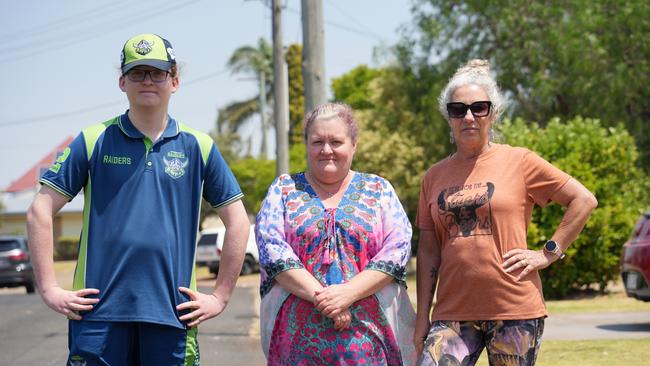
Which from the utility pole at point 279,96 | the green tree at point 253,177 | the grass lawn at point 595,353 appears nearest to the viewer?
the grass lawn at point 595,353

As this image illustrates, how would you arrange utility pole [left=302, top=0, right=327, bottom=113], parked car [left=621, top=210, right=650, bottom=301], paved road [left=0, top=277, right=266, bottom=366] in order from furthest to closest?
parked car [left=621, top=210, right=650, bottom=301] < utility pole [left=302, top=0, right=327, bottom=113] < paved road [left=0, top=277, right=266, bottom=366]

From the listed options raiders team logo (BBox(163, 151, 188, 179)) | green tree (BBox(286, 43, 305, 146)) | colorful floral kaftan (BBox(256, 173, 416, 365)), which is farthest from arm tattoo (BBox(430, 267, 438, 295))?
green tree (BBox(286, 43, 305, 146))

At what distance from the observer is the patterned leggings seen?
440 centimetres

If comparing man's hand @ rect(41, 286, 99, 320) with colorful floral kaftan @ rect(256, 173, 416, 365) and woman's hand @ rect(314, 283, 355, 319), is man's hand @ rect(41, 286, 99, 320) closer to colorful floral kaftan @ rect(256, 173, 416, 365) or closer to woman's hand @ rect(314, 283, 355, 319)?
colorful floral kaftan @ rect(256, 173, 416, 365)

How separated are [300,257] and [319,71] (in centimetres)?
694

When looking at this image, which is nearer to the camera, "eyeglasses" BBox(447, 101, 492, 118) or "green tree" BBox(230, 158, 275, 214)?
"eyeglasses" BBox(447, 101, 492, 118)

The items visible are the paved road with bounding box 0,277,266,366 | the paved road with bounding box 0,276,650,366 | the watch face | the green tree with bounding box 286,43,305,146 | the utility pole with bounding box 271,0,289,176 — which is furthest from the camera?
the green tree with bounding box 286,43,305,146

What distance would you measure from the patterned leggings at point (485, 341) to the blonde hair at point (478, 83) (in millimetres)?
1043

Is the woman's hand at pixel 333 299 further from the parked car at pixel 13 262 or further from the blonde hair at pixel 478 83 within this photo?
the parked car at pixel 13 262

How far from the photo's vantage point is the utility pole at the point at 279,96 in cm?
1712

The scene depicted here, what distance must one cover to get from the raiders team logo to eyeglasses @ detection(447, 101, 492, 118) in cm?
141

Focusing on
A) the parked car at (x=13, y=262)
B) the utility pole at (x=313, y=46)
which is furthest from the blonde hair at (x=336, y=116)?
the parked car at (x=13, y=262)

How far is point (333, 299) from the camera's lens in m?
4.25

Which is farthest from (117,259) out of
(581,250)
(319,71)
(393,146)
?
(393,146)
